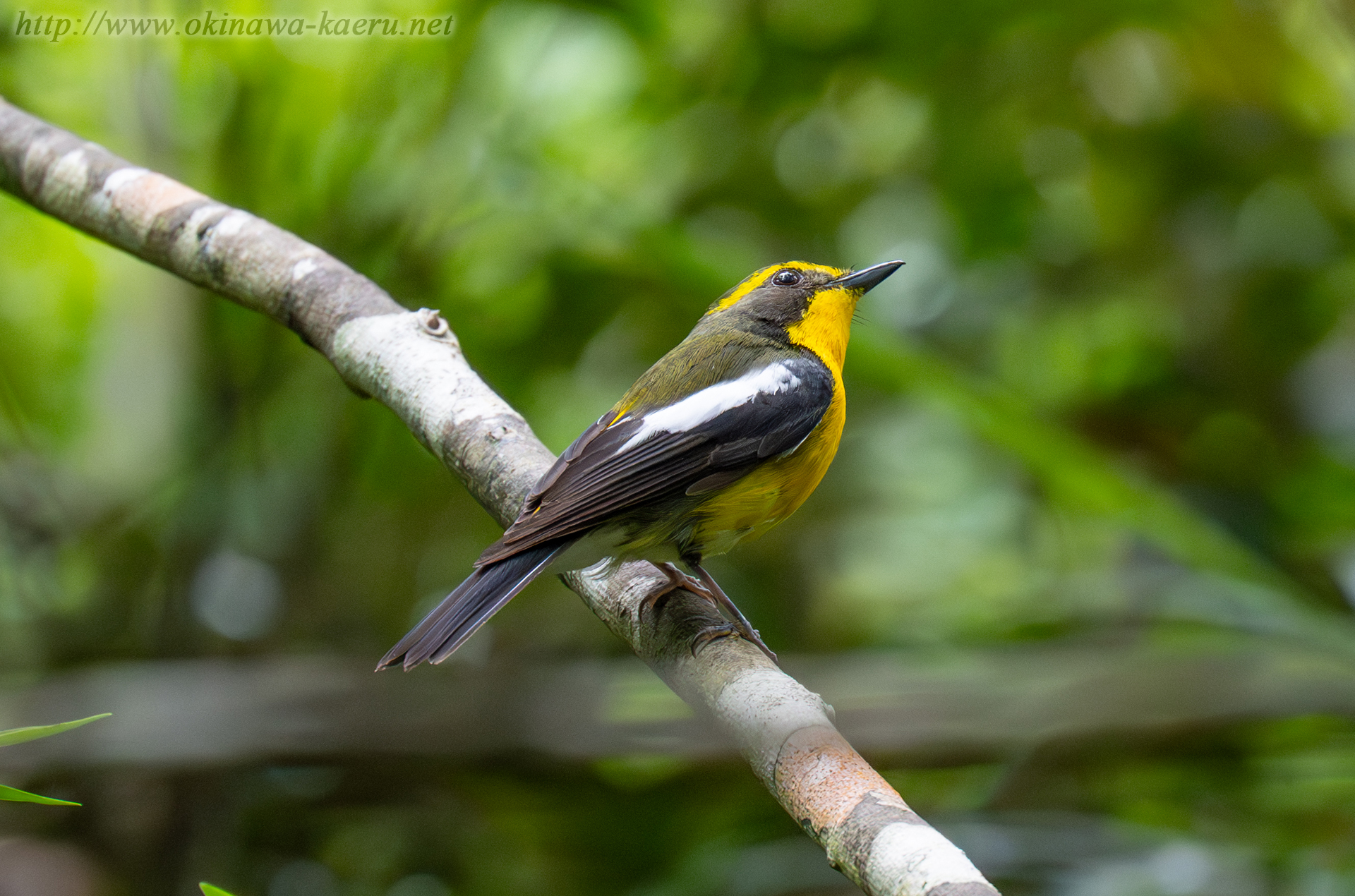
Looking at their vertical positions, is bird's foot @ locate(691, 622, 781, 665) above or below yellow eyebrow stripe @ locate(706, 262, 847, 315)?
below

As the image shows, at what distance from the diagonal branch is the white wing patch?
0.94 ft

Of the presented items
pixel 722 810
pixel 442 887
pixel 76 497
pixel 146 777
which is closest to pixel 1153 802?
pixel 722 810

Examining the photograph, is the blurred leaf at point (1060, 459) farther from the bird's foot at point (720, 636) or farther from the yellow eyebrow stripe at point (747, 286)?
the bird's foot at point (720, 636)

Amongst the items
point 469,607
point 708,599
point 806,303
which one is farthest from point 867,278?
point 469,607

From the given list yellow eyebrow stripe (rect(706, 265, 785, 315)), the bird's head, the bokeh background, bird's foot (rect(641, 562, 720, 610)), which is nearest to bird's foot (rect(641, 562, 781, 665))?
bird's foot (rect(641, 562, 720, 610))

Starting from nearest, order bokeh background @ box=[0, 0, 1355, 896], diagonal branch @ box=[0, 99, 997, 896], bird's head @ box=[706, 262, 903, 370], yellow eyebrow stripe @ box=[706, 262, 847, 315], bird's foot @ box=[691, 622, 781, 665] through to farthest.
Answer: diagonal branch @ box=[0, 99, 997, 896] < bird's foot @ box=[691, 622, 781, 665] < bokeh background @ box=[0, 0, 1355, 896] < bird's head @ box=[706, 262, 903, 370] < yellow eyebrow stripe @ box=[706, 262, 847, 315]

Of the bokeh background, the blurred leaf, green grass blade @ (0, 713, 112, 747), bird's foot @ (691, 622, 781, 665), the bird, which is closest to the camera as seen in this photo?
green grass blade @ (0, 713, 112, 747)

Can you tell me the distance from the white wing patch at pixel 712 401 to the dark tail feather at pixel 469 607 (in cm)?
37

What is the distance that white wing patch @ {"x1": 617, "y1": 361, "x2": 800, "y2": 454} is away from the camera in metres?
2.47

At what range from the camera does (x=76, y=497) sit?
12.0ft

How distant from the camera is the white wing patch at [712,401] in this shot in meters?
2.47

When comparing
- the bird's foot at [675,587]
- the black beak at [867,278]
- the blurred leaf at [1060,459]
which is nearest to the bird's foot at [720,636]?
the bird's foot at [675,587]

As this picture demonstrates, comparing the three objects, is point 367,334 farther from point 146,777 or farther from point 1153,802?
point 1153,802

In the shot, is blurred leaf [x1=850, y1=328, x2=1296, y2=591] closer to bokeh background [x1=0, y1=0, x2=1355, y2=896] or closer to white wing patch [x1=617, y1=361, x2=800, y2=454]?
bokeh background [x1=0, y1=0, x2=1355, y2=896]
